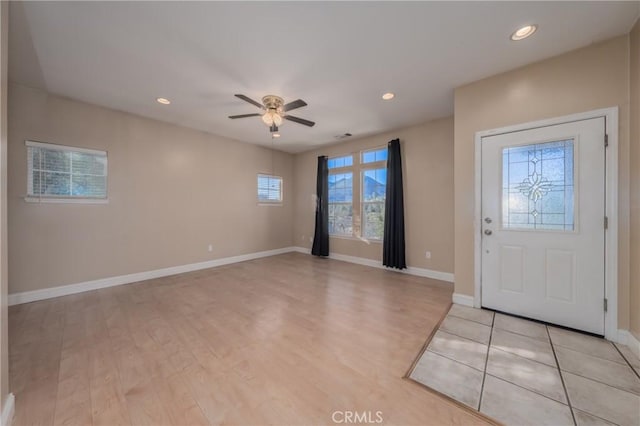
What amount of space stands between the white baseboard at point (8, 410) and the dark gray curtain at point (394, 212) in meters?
4.46

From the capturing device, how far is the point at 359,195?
518cm

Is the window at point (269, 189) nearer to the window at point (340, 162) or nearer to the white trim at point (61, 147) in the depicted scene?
the window at point (340, 162)

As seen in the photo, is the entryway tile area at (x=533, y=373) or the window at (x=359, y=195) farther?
the window at (x=359, y=195)

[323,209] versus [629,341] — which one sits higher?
[323,209]

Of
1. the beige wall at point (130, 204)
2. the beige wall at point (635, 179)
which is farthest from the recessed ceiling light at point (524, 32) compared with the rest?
the beige wall at point (130, 204)

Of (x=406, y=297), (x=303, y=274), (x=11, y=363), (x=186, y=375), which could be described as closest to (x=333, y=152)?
(x=303, y=274)

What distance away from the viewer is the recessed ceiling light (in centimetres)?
198

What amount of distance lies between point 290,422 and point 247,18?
9.47 ft

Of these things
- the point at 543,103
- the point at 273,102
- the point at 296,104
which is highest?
the point at 273,102

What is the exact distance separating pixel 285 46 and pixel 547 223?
3.20 meters

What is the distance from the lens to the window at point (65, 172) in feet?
10.0

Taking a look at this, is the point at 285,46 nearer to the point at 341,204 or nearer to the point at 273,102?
the point at 273,102

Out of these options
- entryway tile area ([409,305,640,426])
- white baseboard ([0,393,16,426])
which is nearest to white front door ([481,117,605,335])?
entryway tile area ([409,305,640,426])

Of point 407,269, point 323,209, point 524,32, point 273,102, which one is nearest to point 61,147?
point 273,102
